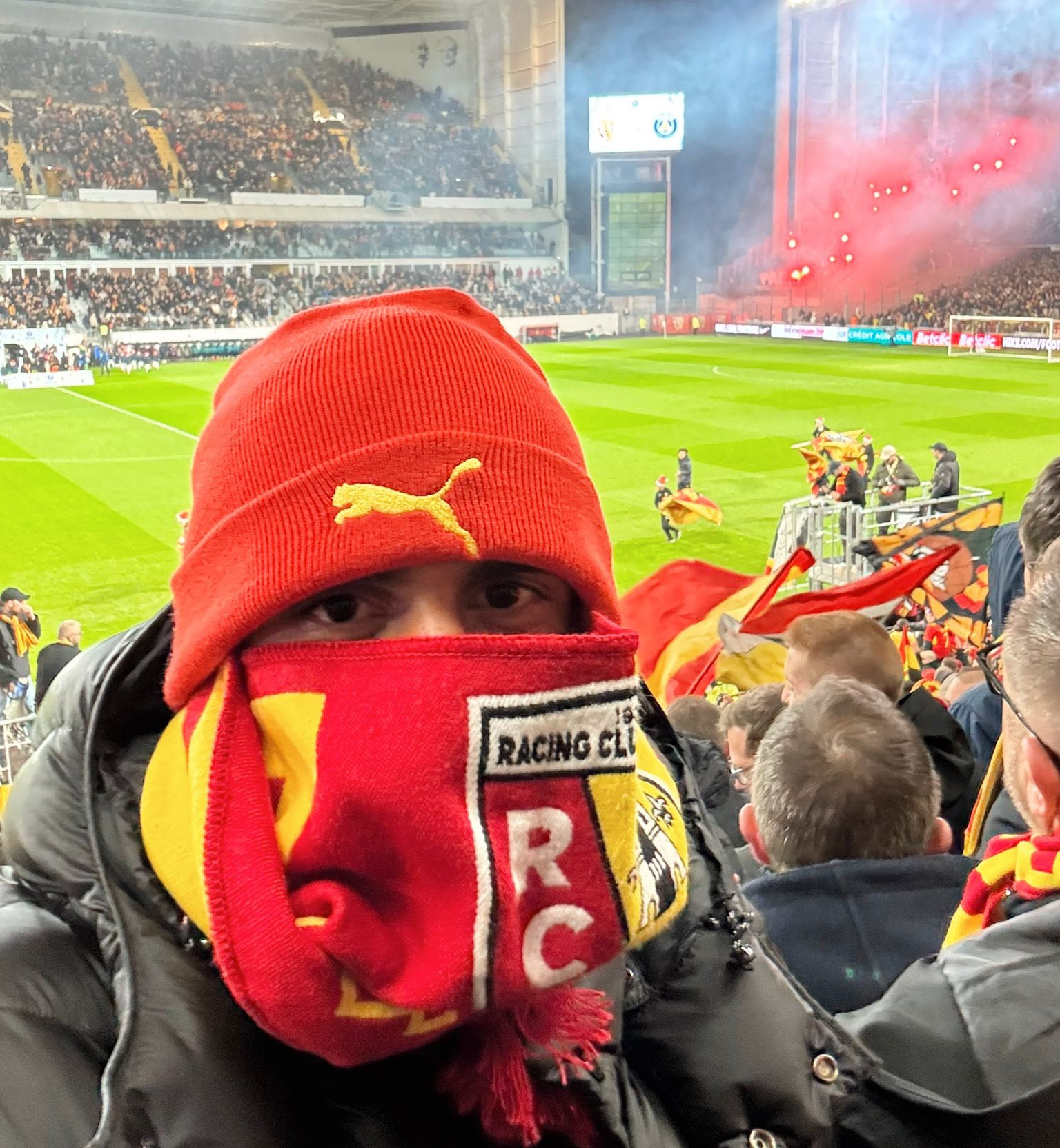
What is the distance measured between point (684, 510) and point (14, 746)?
Answer: 8.00 m

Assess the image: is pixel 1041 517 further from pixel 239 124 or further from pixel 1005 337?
pixel 239 124

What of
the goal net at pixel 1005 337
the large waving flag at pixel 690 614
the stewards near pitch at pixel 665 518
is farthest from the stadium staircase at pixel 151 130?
the large waving flag at pixel 690 614

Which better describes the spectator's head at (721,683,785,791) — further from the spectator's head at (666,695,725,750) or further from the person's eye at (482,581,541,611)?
the person's eye at (482,581,541,611)

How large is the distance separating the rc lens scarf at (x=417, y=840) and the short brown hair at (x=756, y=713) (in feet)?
8.23

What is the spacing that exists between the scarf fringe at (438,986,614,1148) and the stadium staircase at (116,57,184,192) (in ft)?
137

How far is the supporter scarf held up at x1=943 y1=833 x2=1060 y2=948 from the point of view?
1352mm

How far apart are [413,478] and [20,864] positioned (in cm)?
50

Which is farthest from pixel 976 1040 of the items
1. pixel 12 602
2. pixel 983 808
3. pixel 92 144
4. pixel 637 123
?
pixel 637 123

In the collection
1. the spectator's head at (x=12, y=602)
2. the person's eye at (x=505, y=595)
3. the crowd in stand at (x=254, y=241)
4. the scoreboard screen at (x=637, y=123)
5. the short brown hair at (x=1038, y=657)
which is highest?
the scoreboard screen at (x=637, y=123)

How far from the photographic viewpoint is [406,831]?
0.93 metres

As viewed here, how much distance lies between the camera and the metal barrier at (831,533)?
10.1m

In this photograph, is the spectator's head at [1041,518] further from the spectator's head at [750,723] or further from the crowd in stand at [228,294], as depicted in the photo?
the crowd in stand at [228,294]

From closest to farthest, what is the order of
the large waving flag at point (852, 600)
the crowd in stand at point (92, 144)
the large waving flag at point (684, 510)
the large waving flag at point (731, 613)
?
the large waving flag at point (852, 600) → the large waving flag at point (731, 613) → the large waving flag at point (684, 510) → the crowd in stand at point (92, 144)

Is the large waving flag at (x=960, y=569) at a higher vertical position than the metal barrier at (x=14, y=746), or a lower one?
higher
